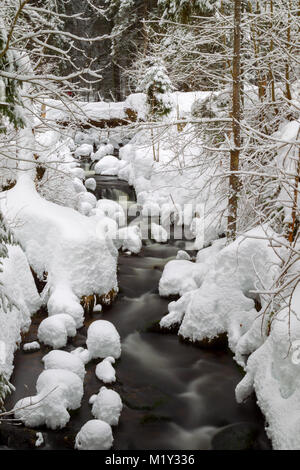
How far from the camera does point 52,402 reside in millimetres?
5660

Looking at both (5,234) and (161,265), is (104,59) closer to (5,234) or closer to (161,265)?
(161,265)

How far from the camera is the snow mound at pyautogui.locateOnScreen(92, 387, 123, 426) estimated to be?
5.82m

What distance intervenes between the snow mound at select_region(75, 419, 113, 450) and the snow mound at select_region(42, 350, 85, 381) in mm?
1205

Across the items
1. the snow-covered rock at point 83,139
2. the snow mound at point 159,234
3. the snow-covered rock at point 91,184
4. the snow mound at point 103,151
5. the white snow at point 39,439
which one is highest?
the snow-covered rock at point 83,139

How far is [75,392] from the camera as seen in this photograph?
5965mm

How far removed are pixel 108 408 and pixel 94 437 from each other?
24.0 inches

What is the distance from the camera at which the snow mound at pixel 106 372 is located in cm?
670

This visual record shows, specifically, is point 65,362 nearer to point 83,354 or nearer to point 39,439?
point 83,354

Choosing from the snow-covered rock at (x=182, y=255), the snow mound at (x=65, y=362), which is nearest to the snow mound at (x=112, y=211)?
the snow-covered rock at (x=182, y=255)

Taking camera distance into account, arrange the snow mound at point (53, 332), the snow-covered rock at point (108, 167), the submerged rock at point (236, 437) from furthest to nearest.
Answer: the snow-covered rock at point (108, 167), the snow mound at point (53, 332), the submerged rock at point (236, 437)

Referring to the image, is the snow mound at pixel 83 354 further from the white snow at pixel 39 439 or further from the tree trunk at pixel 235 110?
the tree trunk at pixel 235 110

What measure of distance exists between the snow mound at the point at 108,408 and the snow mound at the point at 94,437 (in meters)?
0.46

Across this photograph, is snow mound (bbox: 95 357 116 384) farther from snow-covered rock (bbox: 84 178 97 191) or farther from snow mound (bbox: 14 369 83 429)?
snow-covered rock (bbox: 84 178 97 191)
